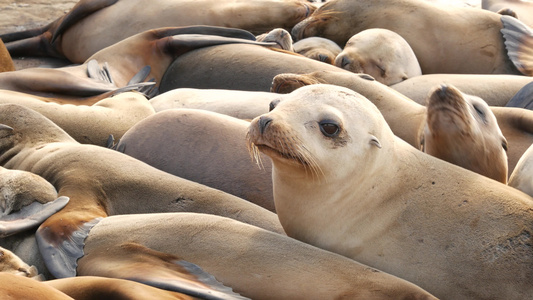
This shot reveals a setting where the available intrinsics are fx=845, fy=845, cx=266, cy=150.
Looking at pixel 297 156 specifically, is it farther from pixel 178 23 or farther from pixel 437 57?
pixel 178 23

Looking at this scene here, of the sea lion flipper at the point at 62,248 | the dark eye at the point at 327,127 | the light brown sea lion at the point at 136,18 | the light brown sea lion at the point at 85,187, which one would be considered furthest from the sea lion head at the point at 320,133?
the light brown sea lion at the point at 136,18

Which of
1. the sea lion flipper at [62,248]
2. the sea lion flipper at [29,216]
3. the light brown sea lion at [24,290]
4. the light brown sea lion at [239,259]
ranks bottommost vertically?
the sea lion flipper at [29,216]

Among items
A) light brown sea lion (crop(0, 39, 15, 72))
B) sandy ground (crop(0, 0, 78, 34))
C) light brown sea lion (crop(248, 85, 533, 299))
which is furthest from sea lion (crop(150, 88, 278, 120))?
sandy ground (crop(0, 0, 78, 34))

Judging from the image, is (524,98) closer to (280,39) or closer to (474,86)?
(474,86)

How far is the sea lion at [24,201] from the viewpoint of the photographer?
3.31 meters

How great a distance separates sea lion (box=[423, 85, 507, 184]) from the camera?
3.54m

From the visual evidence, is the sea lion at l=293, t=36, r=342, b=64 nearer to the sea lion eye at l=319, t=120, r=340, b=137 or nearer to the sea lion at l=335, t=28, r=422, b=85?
the sea lion at l=335, t=28, r=422, b=85

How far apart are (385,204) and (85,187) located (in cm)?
133

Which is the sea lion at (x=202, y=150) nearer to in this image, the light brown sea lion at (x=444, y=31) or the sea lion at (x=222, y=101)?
the sea lion at (x=222, y=101)

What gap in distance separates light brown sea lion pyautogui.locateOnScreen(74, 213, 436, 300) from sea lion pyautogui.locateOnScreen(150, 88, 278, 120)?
1508 millimetres

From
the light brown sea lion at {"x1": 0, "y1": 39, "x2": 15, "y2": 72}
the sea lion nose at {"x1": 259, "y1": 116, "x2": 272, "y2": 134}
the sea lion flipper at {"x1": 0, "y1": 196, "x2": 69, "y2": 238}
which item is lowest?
the light brown sea lion at {"x1": 0, "y1": 39, "x2": 15, "y2": 72}

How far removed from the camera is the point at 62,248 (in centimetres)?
311

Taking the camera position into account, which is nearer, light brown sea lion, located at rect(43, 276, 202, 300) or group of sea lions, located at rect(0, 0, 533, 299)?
light brown sea lion, located at rect(43, 276, 202, 300)

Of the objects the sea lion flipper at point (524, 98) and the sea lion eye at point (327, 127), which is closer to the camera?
the sea lion eye at point (327, 127)
